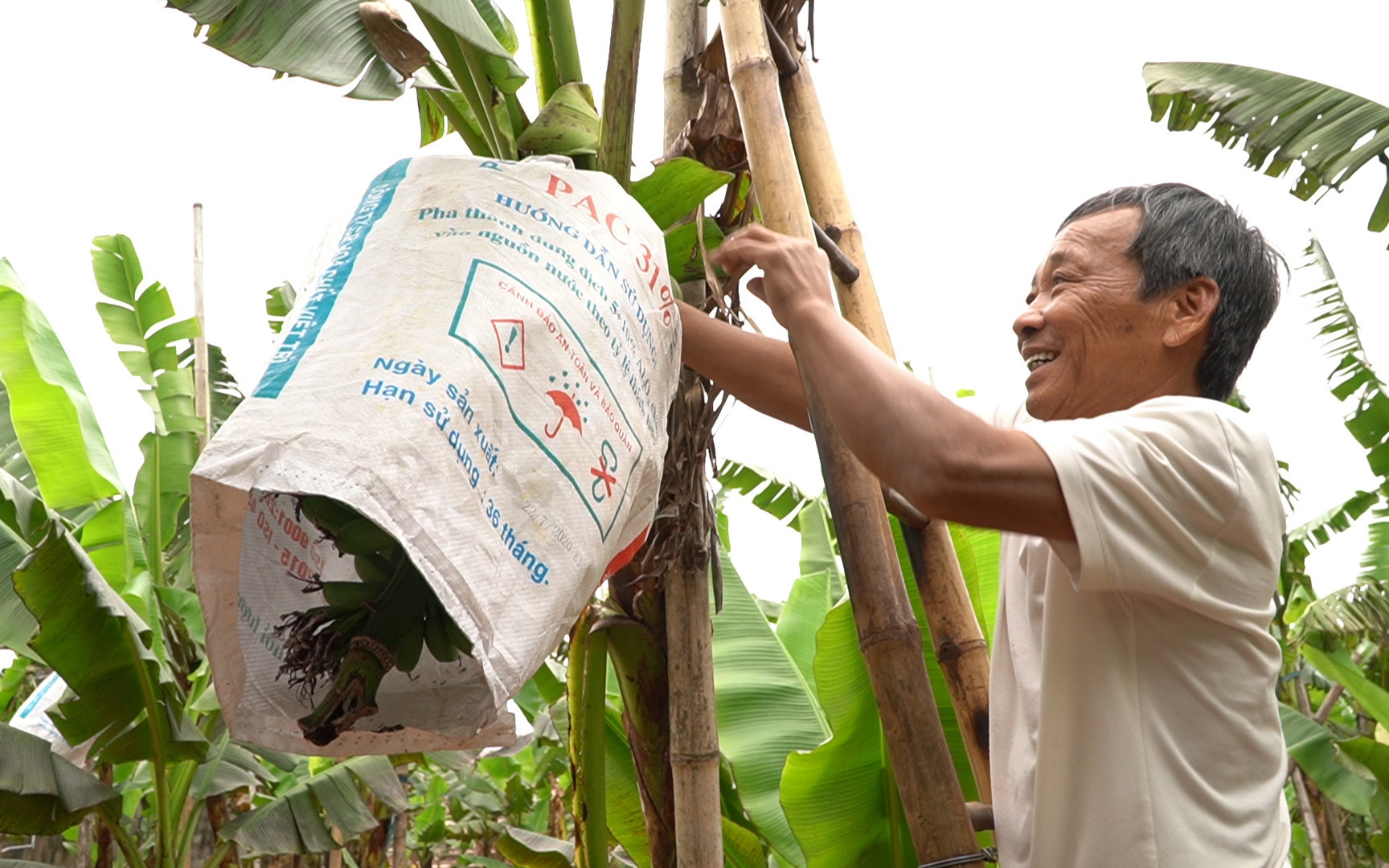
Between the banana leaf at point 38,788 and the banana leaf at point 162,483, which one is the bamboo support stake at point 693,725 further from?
the banana leaf at point 162,483

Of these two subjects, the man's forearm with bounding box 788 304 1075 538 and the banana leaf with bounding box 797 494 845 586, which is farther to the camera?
the banana leaf with bounding box 797 494 845 586

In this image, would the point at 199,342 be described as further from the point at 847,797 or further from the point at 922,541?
the point at 922,541

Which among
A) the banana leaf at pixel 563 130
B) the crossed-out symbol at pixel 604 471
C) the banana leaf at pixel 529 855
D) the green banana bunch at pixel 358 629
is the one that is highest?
the banana leaf at pixel 563 130

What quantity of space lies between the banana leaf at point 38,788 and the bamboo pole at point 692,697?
64.3 inches

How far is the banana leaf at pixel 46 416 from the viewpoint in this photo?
3.02 m

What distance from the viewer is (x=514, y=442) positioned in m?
0.79

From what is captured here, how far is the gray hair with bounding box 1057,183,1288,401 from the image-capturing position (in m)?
1.23

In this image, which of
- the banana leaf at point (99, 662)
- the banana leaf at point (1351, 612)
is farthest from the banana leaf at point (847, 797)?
the banana leaf at point (1351, 612)

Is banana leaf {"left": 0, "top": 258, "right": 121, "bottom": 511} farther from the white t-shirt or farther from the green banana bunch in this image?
the white t-shirt

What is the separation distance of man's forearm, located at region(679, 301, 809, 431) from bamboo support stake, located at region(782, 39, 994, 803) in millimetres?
108

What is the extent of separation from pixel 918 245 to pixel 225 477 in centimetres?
659

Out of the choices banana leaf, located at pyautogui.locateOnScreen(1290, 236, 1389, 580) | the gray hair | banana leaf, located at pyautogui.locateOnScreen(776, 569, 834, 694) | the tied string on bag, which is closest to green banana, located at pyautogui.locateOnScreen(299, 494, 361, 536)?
the tied string on bag

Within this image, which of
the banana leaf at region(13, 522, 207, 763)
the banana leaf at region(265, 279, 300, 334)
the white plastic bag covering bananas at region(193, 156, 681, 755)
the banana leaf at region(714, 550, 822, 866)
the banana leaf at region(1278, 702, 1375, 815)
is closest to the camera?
the white plastic bag covering bananas at region(193, 156, 681, 755)

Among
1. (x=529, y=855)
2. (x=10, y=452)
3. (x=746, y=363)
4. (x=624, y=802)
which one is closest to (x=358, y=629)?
(x=746, y=363)
